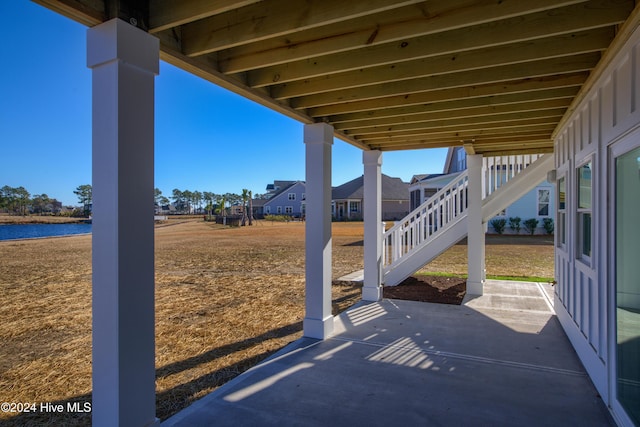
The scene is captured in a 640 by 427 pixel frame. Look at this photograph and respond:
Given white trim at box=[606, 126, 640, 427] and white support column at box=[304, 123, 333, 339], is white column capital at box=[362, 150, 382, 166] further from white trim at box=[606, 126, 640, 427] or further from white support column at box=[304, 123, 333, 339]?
white trim at box=[606, 126, 640, 427]

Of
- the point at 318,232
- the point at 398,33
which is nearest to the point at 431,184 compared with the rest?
the point at 318,232

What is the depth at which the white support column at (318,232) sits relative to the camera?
429cm

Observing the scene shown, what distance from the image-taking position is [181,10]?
2158mm

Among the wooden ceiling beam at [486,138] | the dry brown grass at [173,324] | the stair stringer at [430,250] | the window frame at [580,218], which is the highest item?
the wooden ceiling beam at [486,138]

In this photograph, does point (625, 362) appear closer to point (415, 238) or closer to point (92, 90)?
point (92, 90)

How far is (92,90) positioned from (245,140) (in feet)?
131

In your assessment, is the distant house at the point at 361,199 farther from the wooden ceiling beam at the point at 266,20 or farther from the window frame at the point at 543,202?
the wooden ceiling beam at the point at 266,20

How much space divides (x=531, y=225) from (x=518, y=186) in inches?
477

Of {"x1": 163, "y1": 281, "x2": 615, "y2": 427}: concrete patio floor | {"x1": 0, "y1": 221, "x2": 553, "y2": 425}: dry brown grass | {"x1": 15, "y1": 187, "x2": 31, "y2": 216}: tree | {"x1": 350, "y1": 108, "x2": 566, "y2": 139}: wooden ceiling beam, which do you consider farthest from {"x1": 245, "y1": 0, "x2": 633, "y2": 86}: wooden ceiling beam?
{"x1": 15, "y1": 187, "x2": 31, "y2": 216}: tree

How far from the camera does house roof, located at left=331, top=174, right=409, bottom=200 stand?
34.8 meters

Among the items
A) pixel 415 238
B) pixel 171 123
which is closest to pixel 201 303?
pixel 415 238

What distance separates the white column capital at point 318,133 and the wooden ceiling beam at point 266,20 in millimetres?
1949

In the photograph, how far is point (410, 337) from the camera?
14.5 feet

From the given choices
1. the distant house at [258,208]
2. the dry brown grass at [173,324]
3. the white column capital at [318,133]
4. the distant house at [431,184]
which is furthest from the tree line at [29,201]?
the white column capital at [318,133]
